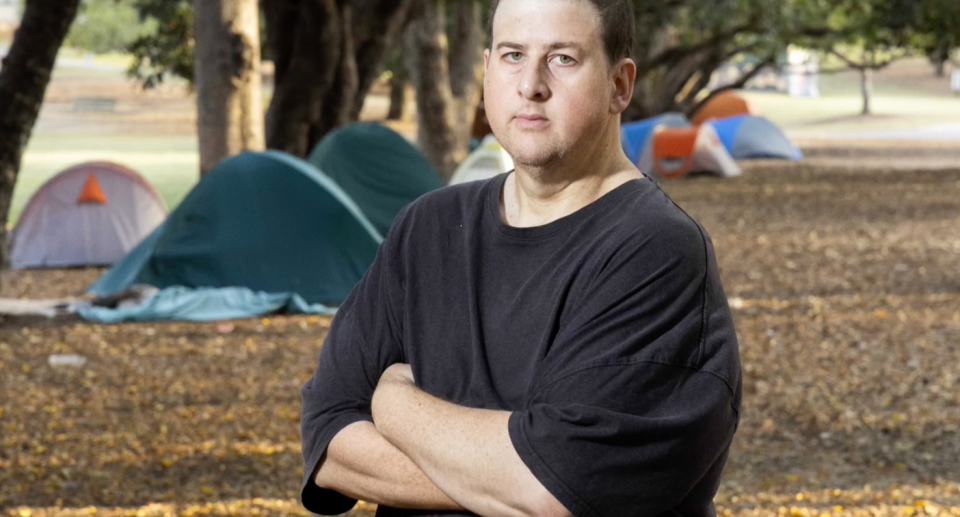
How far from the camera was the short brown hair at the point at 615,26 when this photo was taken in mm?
1812

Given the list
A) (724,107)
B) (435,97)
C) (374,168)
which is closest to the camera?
(374,168)

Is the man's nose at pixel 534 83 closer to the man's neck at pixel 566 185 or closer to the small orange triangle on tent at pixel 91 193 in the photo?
the man's neck at pixel 566 185

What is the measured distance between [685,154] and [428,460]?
58.9 feet

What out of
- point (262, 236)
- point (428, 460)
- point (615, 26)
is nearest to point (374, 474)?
point (428, 460)

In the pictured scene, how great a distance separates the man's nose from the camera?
1792 mm

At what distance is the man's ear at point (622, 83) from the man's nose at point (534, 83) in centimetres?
11

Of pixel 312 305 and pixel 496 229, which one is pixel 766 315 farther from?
pixel 496 229

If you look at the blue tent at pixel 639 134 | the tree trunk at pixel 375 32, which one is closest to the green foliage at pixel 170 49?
the tree trunk at pixel 375 32

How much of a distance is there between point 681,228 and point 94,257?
10159mm

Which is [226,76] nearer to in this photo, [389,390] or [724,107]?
[389,390]

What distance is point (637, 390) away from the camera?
1.71 meters

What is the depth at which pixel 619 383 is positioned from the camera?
171 centimetres

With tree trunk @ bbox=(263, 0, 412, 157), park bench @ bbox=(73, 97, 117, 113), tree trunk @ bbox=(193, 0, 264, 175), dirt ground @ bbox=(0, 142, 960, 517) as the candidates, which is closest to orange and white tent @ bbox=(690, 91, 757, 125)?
tree trunk @ bbox=(263, 0, 412, 157)

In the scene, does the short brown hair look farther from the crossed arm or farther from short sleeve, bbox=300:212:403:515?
the crossed arm
